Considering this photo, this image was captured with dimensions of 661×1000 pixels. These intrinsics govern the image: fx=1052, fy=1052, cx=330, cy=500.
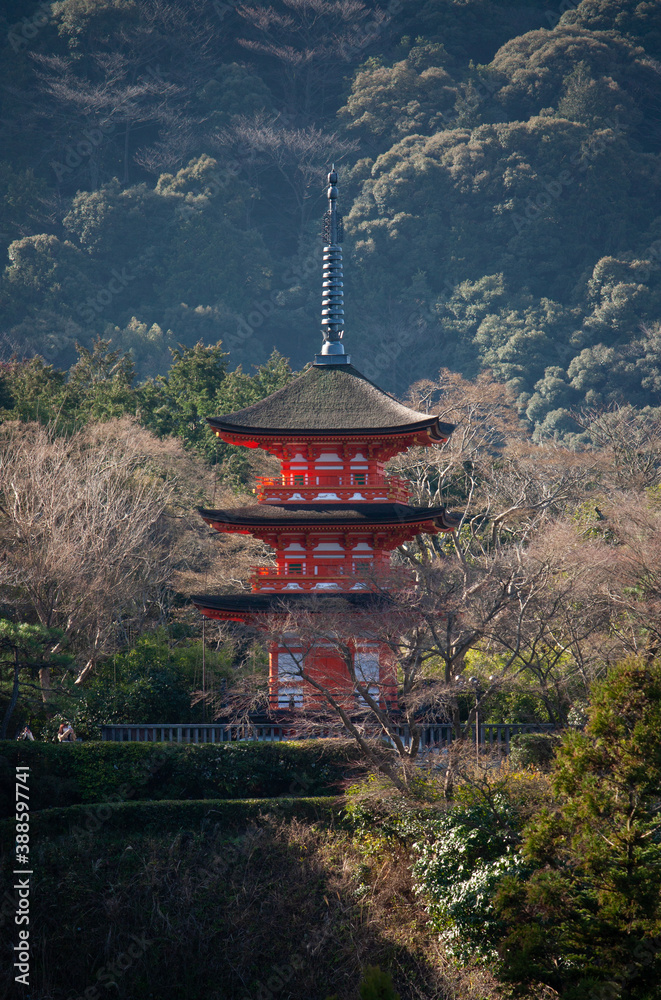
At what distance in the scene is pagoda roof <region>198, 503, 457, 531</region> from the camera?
23797 millimetres

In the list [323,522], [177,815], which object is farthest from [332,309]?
[177,815]

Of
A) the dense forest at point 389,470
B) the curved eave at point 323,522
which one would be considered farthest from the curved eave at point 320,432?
the dense forest at point 389,470

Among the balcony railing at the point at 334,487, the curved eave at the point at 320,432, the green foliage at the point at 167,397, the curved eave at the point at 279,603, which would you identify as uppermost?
the green foliage at the point at 167,397

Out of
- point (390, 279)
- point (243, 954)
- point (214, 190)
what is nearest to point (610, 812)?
point (243, 954)

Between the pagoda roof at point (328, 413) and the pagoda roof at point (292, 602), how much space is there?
12.4ft

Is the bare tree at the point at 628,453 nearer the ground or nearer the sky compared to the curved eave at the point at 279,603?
nearer the sky

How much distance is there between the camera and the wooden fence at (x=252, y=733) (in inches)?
877

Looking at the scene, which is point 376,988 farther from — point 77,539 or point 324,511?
point 77,539

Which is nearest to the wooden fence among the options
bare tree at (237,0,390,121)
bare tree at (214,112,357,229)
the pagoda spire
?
the pagoda spire

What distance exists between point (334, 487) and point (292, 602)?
315 cm

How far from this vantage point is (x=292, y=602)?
2325 cm

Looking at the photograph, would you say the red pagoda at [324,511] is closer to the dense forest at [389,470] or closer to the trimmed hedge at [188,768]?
the dense forest at [389,470]

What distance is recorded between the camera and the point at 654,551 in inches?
1006

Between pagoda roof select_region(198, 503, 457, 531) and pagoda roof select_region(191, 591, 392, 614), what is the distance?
5.33ft
